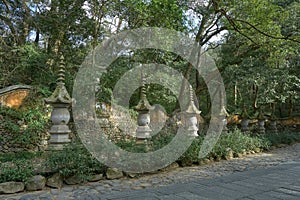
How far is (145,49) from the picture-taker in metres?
7.68

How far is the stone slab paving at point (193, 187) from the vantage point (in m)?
2.98

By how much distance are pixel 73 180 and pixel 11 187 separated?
84 centimetres

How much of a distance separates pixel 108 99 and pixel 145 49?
207cm

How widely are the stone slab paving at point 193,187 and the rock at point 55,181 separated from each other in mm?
91

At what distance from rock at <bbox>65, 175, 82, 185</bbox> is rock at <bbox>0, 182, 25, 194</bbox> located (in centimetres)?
62

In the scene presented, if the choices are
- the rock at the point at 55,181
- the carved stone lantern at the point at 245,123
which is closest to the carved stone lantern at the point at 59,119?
the rock at the point at 55,181

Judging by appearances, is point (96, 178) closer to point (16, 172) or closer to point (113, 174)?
point (113, 174)

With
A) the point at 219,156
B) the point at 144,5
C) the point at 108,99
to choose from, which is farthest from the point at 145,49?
the point at 219,156

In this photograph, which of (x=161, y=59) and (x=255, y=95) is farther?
(x=255, y=95)

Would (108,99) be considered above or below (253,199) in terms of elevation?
above

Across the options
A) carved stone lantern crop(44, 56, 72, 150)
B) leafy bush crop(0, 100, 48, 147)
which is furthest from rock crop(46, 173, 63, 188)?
leafy bush crop(0, 100, 48, 147)

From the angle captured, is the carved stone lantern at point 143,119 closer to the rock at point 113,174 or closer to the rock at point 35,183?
the rock at point 113,174

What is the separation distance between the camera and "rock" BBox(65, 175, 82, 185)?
3.61m

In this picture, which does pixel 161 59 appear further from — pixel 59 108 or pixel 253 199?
pixel 253 199
